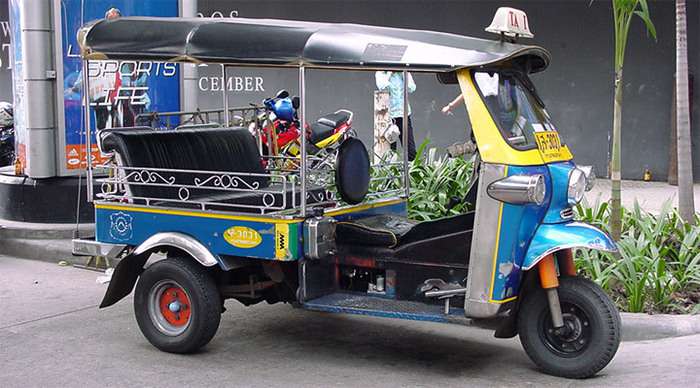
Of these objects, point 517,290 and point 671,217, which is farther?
point 671,217

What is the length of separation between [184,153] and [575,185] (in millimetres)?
2860

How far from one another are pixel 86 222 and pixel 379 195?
422cm

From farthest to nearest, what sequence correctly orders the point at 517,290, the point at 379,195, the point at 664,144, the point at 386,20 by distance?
the point at 386,20 → the point at 664,144 → the point at 379,195 → the point at 517,290

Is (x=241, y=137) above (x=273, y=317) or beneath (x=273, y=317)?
above

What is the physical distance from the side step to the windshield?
3.59ft

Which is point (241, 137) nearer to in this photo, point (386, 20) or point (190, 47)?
point (190, 47)

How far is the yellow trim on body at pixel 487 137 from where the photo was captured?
222 inches

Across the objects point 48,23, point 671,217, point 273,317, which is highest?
point 48,23

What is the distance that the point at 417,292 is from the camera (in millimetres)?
6051

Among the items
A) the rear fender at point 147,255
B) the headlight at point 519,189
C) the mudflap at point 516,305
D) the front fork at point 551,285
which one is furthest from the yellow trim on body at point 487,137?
the rear fender at point 147,255

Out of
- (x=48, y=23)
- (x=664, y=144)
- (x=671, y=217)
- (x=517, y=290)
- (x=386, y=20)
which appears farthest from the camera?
(x=386, y=20)

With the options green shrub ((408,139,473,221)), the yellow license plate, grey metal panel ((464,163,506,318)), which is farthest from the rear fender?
green shrub ((408,139,473,221))

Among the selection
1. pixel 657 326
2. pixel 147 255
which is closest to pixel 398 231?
pixel 147 255

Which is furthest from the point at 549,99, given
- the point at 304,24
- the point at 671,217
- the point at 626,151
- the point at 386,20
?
the point at 304,24
